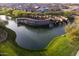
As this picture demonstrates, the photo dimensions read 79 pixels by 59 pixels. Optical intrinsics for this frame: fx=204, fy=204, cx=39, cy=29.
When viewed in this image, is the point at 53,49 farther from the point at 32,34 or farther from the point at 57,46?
the point at 32,34

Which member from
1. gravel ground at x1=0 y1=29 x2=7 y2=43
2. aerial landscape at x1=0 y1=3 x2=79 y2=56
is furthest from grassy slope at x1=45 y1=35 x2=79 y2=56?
gravel ground at x1=0 y1=29 x2=7 y2=43

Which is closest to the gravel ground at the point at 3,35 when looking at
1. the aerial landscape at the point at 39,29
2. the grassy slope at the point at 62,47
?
the aerial landscape at the point at 39,29

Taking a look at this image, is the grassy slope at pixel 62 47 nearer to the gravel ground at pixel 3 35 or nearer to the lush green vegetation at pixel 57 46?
the lush green vegetation at pixel 57 46

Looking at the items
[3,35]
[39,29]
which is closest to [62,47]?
[39,29]

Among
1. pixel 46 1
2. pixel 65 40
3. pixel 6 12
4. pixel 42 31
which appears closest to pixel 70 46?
pixel 65 40

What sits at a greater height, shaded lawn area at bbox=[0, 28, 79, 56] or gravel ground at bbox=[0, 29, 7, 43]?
gravel ground at bbox=[0, 29, 7, 43]

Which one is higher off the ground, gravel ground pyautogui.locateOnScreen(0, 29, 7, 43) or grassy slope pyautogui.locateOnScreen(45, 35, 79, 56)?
gravel ground pyautogui.locateOnScreen(0, 29, 7, 43)

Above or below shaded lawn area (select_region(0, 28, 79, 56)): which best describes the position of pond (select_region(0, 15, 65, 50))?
above

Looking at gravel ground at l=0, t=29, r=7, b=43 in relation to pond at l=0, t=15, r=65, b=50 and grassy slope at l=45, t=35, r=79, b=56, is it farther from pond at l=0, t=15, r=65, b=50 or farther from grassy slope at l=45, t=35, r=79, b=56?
grassy slope at l=45, t=35, r=79, b=56

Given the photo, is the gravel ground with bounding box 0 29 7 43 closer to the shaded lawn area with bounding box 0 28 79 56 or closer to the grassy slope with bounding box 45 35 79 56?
the shaded lawn area with bounding box 0 28 79 56
